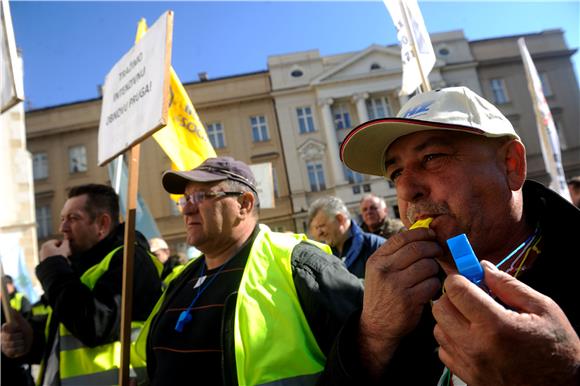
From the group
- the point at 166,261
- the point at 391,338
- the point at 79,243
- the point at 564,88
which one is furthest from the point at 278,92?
the point at 391,338

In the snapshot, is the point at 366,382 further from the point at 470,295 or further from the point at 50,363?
the point at 50,363

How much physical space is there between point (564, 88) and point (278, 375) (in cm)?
3305

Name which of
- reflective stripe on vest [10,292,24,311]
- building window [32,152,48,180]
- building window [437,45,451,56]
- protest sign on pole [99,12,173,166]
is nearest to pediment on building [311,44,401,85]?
building window [437,45,451,56]

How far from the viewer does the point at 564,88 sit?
2809 centimetres

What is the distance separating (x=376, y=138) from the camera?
136cm

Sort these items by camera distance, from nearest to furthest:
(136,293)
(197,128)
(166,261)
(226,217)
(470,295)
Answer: (470,295) → (226,217) → (136,293) → (197,128) → (166,261)

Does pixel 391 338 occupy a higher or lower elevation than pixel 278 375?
higher

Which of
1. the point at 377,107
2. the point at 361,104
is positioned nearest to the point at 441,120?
the point at 361,104

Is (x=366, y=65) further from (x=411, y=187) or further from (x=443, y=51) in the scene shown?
(x=411, y=187)

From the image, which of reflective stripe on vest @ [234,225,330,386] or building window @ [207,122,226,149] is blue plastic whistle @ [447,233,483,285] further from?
building window @ [207,122,226,149]

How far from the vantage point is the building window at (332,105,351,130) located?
87.7ft

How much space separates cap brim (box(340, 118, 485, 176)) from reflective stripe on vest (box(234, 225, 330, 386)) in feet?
2.12

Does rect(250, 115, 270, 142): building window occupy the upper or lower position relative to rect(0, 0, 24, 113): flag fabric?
upper

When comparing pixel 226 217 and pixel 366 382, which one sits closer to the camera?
pixel 366 382
